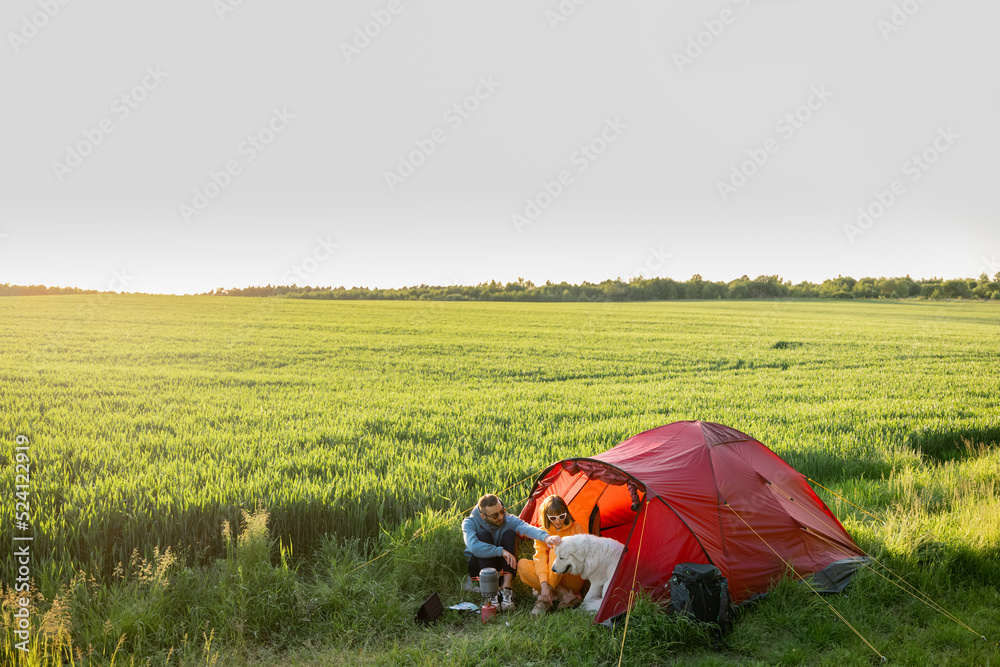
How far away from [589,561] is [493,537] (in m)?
1.27

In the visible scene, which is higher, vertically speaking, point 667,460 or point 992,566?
point 667,460

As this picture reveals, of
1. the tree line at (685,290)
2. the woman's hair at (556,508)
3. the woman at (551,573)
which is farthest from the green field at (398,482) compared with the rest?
the tree line at (685,290)

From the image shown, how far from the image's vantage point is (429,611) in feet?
20.4


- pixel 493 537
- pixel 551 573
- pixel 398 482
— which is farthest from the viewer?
pixel 398 482

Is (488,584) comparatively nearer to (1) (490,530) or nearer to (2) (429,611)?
(1) (490,530)

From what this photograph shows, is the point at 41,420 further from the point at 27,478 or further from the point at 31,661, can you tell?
the point at 31,661

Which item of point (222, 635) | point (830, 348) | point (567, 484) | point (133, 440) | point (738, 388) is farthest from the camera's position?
point (830, 348)

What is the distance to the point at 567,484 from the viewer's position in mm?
8219

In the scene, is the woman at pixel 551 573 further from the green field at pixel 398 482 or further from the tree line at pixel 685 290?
the tree line at pixel 685 290

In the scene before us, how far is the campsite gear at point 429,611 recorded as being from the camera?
618cm

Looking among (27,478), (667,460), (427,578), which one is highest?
(667,460)

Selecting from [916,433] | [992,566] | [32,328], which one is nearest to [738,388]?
[916,433]

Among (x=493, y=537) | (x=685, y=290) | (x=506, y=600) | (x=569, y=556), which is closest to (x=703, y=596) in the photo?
(x=569, y=556)

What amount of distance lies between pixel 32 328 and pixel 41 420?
1145 inches
